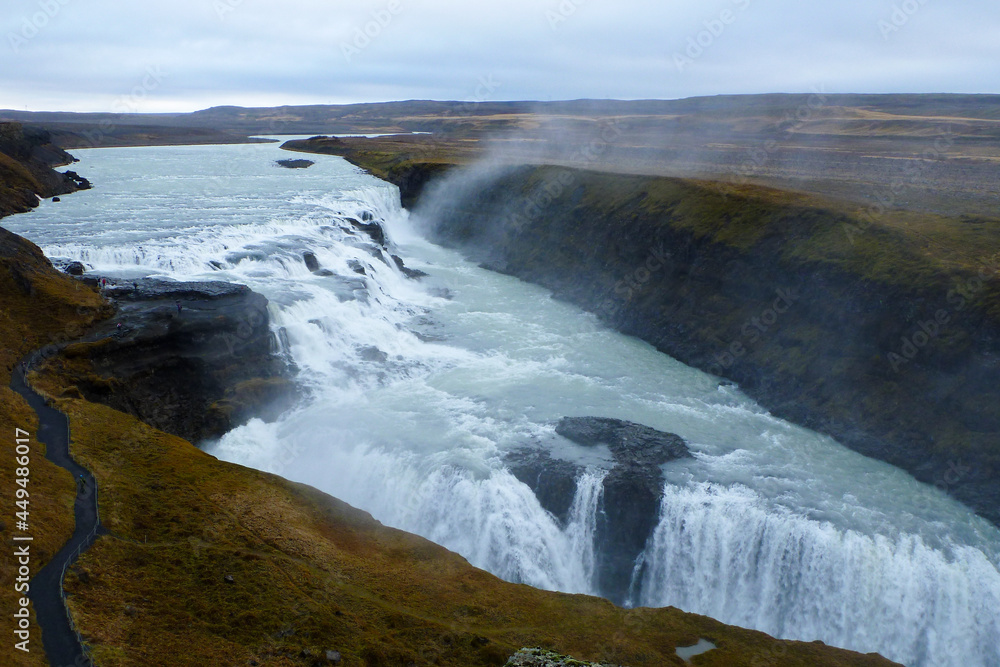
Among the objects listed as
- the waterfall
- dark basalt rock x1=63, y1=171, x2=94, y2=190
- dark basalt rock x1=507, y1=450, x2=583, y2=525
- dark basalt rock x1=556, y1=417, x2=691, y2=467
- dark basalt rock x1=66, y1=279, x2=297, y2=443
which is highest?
dark basalt rock x1=63, y1=171, x2=94, y2=190

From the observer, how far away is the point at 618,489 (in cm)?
2519

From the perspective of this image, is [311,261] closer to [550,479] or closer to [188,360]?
[188,360]

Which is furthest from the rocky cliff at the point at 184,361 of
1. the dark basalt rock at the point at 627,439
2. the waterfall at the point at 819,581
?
the waterfall at the point at 819,581

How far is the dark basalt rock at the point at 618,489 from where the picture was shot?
24.6 meters

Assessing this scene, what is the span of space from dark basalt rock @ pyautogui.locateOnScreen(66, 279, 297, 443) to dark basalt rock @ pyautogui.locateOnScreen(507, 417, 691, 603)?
44.1 feet

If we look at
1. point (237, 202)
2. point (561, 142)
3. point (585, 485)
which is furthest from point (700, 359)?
point (561, 142)

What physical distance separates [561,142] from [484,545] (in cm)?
8799

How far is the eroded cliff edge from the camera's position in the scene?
29.0 m

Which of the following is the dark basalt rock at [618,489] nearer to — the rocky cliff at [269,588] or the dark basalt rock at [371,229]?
the rocky cliff at [269,588]

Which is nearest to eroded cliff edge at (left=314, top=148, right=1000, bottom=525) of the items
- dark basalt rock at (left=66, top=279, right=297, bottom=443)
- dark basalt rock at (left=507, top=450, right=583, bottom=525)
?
dark basalt rock at (left=507, top=450, right=583, bottom=525)

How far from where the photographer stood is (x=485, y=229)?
68.4 metres

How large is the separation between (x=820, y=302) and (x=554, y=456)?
18836 mm

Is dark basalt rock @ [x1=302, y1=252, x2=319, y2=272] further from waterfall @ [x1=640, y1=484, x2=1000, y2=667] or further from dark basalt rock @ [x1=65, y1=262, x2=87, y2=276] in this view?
waterfall @ [x1=640, y1=484, x2=1000, y2=667]

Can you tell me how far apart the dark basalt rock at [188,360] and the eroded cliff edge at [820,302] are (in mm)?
23706
